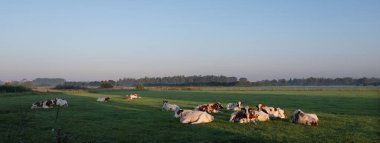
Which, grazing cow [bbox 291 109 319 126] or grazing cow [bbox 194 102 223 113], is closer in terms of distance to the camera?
grazing cow [bbox 291 109 319 126]

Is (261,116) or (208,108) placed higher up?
(208,108)

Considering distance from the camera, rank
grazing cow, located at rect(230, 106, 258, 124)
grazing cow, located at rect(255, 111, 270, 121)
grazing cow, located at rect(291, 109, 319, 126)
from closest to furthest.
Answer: grazing cow, located at rect(291, 109, 319, 126), grazing cow, located at rect(230, 106, 258, 124), grazing cow, located at rect(255, 111, 270, 121)

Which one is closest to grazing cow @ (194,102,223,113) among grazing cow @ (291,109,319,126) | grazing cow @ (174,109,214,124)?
grazing cow @ (174,109,214,124)

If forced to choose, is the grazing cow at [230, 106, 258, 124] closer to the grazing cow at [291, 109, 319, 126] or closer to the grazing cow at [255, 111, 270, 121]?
the grazing cow at [255, 111, 270, 121]

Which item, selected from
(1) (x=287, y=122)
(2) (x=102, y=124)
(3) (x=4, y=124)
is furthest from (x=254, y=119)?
(3) (x=4, y=124)

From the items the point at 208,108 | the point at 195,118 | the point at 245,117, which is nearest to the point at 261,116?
the point at 245,117

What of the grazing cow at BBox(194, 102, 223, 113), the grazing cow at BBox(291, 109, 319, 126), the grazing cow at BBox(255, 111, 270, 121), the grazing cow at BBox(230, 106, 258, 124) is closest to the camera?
the grazing cow at BBox(291, 109, 319, 126)

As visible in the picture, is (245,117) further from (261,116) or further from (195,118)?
(195,118)

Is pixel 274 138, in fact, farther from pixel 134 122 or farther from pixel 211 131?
pixel 134 122

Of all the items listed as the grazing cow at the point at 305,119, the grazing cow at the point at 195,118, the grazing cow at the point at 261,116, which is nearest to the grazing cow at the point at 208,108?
the grazing cow at the point at 195,118

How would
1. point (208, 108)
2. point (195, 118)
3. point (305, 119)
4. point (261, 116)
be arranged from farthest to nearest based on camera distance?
1. point (208, 108)
2. point (261, 116)
3. point (195, 118)
4. point (305, 119)

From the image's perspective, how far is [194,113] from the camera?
52.2 feet

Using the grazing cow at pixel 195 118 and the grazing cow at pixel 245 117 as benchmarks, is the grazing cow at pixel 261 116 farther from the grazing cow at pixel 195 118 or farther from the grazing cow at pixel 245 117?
the grazing cow at pixel 195 118

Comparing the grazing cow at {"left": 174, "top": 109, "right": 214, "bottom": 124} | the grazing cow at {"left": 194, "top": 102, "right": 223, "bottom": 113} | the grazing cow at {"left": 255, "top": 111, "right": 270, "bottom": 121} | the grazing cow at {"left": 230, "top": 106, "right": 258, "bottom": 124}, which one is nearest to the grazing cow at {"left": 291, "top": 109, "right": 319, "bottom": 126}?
the grazing cow at {"left": 255, "top": 111, "right": 270, "bottom": 121}
